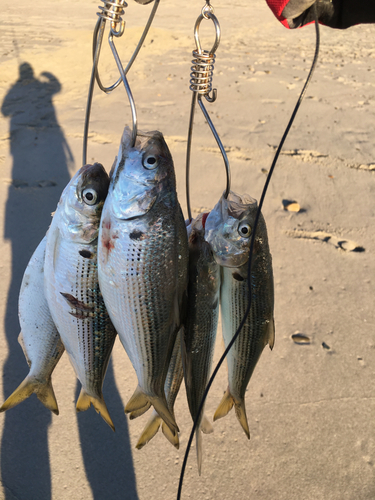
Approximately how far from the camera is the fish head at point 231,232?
5.36ft

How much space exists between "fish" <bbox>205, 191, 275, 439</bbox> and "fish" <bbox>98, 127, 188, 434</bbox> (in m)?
0.23

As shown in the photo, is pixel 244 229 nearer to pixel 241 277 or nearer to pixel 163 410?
pixel 241 277

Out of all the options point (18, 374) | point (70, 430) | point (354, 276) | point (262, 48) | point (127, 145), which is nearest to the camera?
point (127, 145)

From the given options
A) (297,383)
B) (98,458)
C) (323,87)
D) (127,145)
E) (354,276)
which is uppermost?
(127,145)

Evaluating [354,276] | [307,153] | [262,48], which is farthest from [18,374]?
[262,48]

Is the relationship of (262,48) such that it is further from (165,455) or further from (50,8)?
(165,455)

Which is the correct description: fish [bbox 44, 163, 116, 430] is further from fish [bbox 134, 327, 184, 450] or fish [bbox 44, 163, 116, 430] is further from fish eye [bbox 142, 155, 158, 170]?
fish [bbox 134, 327, 184, 450]

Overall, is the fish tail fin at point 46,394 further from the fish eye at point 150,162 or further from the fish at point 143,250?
the fish eye at point 150,162

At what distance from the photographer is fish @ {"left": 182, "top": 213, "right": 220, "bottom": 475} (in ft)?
5.41

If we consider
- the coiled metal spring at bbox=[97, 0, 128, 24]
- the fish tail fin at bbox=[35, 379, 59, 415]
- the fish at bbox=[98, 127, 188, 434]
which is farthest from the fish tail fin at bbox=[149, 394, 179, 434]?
the coiled metal spring at bbox=[97, 0, 128, 24]

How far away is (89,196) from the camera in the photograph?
59.8 inches

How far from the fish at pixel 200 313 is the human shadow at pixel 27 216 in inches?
66.1

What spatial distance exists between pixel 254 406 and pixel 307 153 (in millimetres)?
4099

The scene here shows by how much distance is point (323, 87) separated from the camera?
7621 mm
